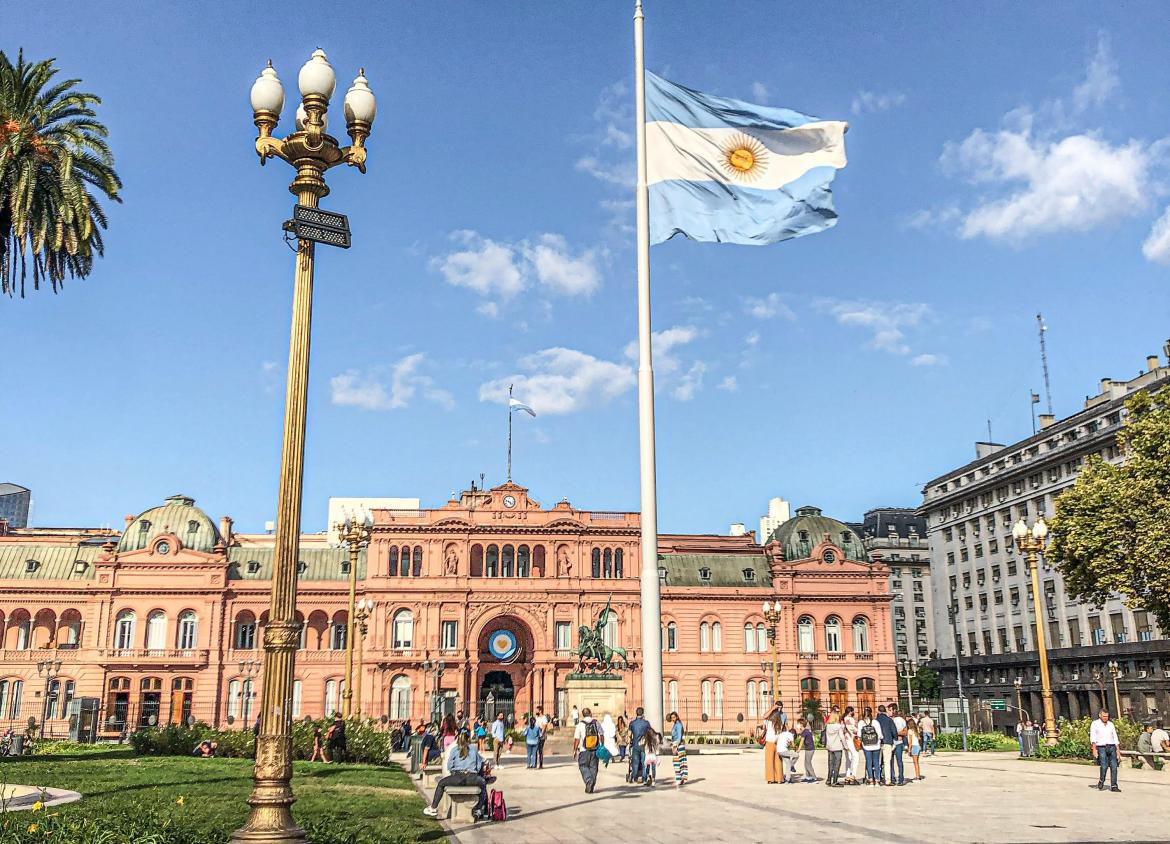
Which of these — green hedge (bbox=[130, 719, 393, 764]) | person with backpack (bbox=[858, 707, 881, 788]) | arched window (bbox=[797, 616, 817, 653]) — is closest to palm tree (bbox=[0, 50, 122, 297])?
green hedge (bbox=[130, 719, 393, 764])

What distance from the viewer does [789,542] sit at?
247 feet

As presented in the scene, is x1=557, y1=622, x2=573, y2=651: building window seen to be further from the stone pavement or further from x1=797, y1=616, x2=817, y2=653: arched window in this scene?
the stone pavement

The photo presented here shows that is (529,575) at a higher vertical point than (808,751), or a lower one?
higher

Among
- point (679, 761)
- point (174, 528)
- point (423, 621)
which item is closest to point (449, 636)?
point (423, 621)

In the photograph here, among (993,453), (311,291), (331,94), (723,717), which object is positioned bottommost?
(723,717)

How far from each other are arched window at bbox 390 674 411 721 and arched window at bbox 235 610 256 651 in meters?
10.8

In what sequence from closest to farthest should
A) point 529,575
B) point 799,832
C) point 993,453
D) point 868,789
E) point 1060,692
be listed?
point 799,832 → point 868,789 → point 529,575 → point 1060,692 → point 993,453

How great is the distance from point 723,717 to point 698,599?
26.9 feet

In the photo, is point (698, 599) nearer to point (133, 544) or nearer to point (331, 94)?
Result: point (133, 544)

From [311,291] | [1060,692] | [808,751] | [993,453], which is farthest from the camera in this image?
[993,453]

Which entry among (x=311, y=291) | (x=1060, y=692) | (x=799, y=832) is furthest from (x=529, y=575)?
(x=311, y=291)

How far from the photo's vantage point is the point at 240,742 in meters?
32.2

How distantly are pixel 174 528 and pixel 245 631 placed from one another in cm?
876

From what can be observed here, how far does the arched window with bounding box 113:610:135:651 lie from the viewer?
66.3 metres
